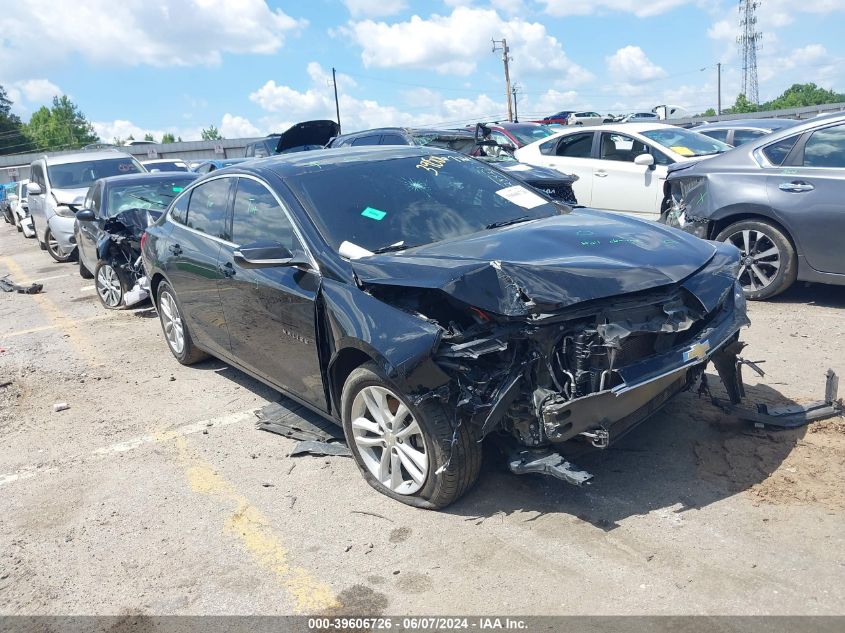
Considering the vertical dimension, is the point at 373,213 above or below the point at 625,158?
below

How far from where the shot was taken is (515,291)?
10.8 ft

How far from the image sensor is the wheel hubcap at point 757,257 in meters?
6.63

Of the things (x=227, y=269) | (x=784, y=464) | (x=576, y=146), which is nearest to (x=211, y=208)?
(x=227, y=269)

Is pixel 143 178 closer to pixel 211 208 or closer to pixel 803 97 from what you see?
pixel 211 208

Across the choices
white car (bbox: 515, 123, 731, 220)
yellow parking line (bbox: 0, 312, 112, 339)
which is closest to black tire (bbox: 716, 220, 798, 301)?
white car (bbox: 515, 123, 731, 220)

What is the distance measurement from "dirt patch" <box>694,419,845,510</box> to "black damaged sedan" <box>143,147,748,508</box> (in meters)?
0.36

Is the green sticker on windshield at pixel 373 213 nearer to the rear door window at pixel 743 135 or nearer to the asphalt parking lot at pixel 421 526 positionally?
the asphalt parking lot at pixel 421 526

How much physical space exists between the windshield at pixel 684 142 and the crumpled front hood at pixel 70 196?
10207 millimetres

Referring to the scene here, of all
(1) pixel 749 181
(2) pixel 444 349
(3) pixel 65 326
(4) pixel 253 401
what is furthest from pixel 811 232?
(3) pixel 65 326

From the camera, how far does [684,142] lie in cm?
1042

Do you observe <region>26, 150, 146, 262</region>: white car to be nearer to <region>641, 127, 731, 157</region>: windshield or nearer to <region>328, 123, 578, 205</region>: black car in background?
<region>328, 123, 578, 205</region>: black car in background

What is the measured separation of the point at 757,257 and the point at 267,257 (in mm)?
4846

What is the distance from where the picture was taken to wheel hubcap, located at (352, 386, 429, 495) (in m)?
3.63

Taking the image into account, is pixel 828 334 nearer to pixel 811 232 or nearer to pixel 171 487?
pixel 811 232
